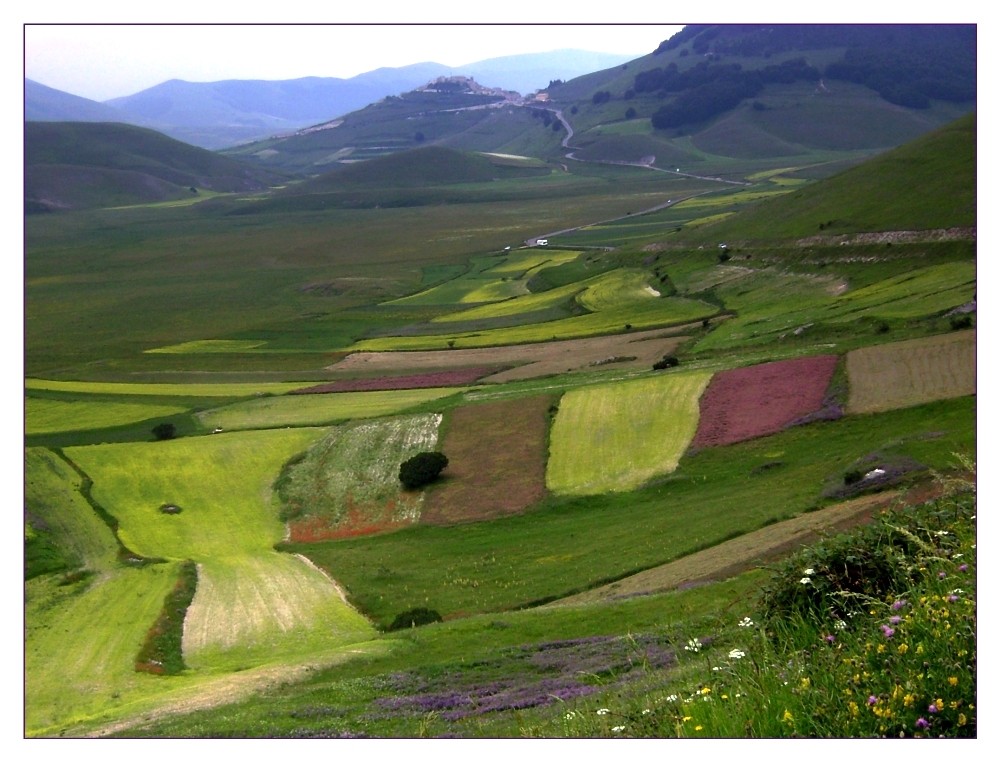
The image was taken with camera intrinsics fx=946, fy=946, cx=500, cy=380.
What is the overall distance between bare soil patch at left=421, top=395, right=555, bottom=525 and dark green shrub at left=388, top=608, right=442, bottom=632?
11.0 m

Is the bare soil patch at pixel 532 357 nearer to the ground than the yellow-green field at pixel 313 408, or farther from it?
farther from it

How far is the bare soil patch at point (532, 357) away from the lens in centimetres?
7331

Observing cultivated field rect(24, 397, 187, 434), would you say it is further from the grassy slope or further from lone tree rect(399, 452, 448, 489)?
lone tree rect(399, 452, 448, 489)

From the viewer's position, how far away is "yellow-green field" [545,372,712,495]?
155 feet

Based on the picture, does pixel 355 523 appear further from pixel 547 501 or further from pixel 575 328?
pixel 575 328

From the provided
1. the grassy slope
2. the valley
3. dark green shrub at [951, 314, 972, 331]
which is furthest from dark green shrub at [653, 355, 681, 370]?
dark green shrub at [951, 314, 972, 331]

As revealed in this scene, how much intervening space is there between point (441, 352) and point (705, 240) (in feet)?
157

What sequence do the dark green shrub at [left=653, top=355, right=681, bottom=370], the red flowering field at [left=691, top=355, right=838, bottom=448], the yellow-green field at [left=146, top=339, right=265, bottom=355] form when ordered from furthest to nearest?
the yellow-green field at [left=146, top=339, right=265, bottom=355], the dark green shrub at [left=653, top=355, right=681, bottom=370], the red flowering field at [left=691, top=355, right=838, bottom=448]

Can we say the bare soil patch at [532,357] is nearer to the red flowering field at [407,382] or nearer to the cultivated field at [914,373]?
the red flowering field at [407,382]

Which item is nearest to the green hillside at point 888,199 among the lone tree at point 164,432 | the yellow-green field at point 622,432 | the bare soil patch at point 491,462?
the yellow-green field at point 622,432

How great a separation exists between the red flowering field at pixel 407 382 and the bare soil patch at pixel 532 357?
1167mm

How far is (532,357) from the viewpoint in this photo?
8038 cm

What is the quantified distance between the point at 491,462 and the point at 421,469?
3966 mm

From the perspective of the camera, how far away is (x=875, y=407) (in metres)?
45.7
